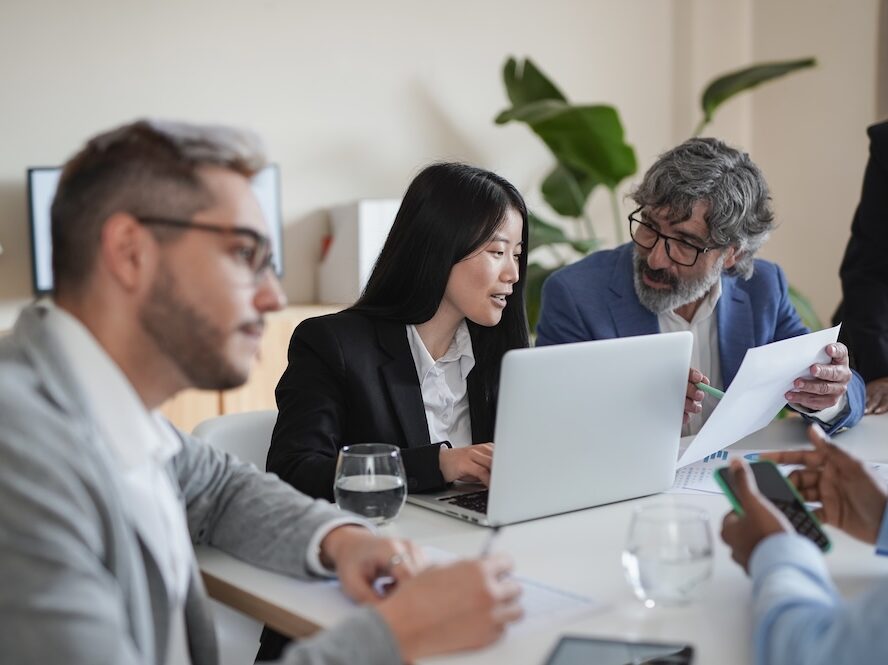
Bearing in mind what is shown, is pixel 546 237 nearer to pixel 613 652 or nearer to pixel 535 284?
pixel 535 284

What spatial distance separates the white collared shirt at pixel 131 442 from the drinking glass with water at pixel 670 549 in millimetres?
530

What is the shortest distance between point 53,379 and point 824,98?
456 cm

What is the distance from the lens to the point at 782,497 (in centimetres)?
146

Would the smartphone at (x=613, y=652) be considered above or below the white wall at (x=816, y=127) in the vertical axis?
below

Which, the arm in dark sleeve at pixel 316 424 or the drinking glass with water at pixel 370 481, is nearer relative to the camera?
the drinking glass with water at pixel 370 481

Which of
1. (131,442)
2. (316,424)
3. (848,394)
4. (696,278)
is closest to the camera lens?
(131,442)

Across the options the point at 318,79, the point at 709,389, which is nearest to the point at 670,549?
the point at 709,389

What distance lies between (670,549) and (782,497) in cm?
25

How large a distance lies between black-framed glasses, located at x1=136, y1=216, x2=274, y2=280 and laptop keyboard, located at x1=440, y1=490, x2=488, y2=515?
613 mm

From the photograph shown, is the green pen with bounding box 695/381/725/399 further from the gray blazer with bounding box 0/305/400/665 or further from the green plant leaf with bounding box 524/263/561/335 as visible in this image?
the green plant leaf with bounding box 524/263/561/335

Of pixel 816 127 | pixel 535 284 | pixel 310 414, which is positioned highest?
pixel 816 127

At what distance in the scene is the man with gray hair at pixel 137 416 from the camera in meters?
1.04

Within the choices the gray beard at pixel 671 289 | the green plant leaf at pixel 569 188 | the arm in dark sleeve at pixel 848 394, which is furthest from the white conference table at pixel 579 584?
the green plant leaf at pixel 569 188

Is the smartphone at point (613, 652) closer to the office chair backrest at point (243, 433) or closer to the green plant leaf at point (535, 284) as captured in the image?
the office chair backrest at point (243, 433)
